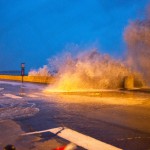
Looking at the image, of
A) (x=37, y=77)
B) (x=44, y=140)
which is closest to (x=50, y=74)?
(x=37, y=77)

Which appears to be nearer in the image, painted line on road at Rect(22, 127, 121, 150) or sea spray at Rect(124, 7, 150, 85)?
painted line on road at Rect(22, 127, 121, 150)

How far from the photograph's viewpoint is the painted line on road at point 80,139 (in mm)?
7430

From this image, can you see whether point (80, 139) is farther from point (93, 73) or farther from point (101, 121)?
point (93, 73)

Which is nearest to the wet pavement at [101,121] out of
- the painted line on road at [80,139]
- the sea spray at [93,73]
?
the painted line on road at [80,139]

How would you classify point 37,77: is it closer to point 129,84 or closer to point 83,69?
point 83,69

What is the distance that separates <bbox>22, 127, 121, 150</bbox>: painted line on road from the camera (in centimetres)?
743

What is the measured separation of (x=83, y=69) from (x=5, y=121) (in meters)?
16.6

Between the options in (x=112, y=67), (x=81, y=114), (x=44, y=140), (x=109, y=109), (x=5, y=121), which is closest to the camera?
(x=44, y=140)

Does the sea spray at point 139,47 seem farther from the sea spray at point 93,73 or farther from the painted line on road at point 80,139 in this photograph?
the painted line on road at point 80,139

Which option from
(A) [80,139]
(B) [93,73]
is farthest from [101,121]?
(B) [93,73]

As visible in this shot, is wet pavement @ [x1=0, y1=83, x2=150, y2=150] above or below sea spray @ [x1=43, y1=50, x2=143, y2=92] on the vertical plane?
below

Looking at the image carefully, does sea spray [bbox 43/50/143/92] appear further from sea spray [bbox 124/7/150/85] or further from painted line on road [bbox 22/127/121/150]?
painted line on road [bbox 22/127/121/150]

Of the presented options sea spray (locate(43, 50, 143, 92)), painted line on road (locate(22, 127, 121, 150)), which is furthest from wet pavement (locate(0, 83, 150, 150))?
sea spray (locate(43, 50, 143, 92))

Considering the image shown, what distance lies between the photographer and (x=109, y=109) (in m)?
13.6
